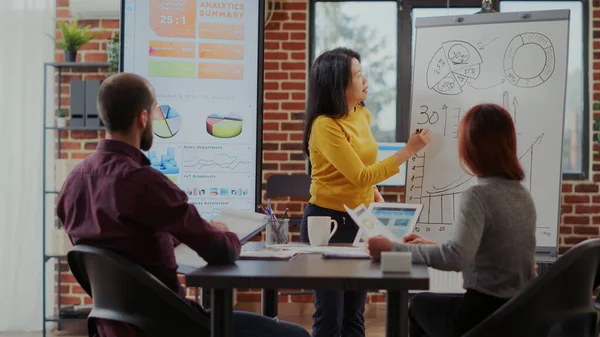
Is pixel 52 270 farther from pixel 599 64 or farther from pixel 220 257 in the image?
pixel 599 64

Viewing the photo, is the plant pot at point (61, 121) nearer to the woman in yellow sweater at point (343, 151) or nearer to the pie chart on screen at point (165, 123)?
the pie chart on screen at point (165, 123)

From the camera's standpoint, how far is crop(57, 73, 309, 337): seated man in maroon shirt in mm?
1805

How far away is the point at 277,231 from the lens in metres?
2.49

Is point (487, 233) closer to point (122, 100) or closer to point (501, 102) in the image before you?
point (122, 100)

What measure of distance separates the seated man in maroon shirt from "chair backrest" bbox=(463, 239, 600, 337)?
0.61 meters

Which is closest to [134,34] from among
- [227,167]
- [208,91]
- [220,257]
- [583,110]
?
[208,91]

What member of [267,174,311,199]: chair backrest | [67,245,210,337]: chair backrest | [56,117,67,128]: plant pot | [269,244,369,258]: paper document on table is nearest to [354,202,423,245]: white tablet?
[269,244,369,258]: paper document on table

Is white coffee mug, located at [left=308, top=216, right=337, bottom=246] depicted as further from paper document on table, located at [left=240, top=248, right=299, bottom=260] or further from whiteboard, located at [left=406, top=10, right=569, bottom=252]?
whiteboard, located at [left=406, top=10, right=569, bottom=252]

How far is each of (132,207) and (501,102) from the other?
6.17 feet

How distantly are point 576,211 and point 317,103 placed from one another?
265 cm

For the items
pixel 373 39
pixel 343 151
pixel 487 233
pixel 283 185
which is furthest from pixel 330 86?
pixel 373 39

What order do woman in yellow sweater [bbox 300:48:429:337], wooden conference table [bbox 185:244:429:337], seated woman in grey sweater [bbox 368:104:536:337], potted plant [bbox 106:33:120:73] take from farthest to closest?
potted plant [bbox 106:33:120:73] → woman in yellow sweater [bbox 300:48:429:337] → seated woman in grey sweater [bbox 368:104:536:337] → wooden conference table [bbox 185:244:429:337]

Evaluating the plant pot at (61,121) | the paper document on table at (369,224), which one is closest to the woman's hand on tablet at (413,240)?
the paper document on table at (369,224)

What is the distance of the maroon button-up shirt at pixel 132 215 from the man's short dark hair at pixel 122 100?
0.06 metres
